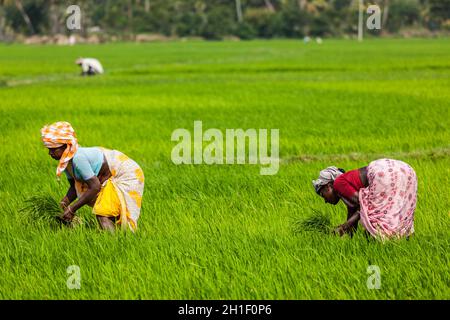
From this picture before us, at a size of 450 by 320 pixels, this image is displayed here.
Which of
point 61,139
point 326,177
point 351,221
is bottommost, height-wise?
point 351,221

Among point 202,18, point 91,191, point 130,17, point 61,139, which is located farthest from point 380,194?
point 130,17

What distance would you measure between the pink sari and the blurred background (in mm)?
47898

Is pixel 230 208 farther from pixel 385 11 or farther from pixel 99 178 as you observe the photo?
pixel 385 11

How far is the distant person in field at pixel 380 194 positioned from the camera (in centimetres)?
371

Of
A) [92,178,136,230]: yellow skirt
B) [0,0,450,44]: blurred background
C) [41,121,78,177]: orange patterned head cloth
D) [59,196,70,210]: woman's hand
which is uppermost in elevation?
[41,121,78,177]: orange patterned head cloth

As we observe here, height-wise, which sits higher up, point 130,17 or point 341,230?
point 341,230

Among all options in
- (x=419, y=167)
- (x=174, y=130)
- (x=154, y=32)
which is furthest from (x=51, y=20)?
(x=419, y=167)

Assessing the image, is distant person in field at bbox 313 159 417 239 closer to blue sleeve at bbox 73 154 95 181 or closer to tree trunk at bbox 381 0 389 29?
blue sleeve at bbox 73 154 95 181

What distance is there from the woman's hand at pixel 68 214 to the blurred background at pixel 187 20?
47.2 meters

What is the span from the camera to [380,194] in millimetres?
3721

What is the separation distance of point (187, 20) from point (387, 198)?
50295 millimetres

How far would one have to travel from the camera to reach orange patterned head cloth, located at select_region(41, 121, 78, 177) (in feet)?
12.6

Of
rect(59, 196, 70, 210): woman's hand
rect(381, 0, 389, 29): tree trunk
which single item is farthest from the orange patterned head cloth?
rect(381, 0, 389, 29): tree trunk

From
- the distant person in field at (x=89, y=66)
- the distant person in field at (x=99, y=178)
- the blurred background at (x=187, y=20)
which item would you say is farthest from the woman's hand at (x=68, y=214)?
the blurred background at (x=187, y=20)
